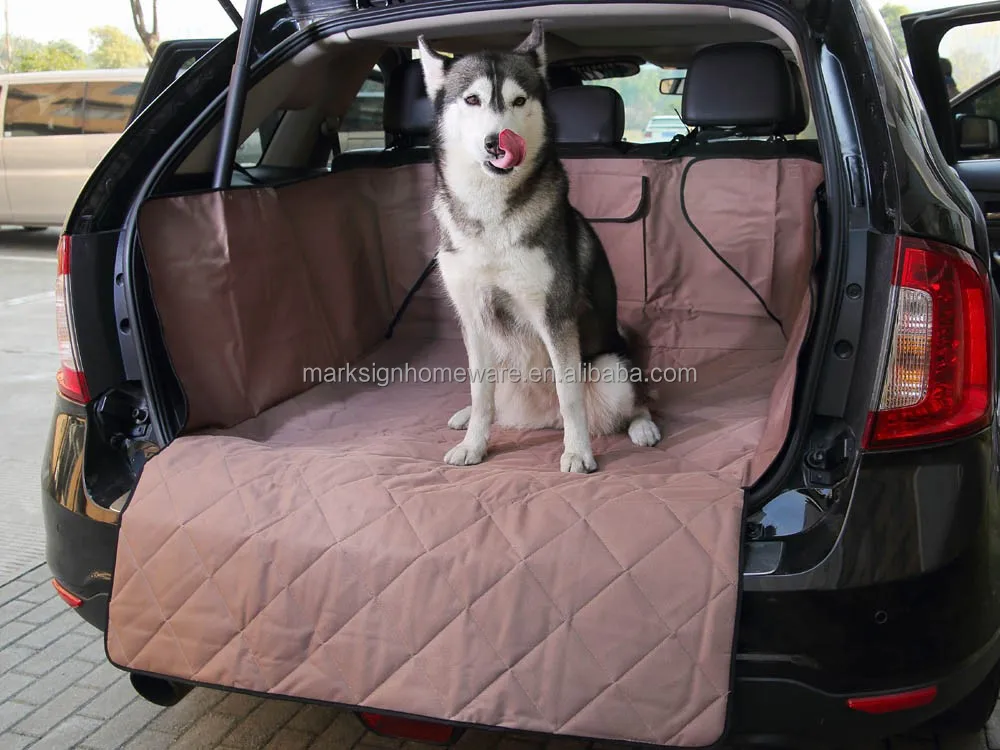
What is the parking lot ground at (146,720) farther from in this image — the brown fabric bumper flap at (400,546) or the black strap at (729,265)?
the black strap at (729,265)

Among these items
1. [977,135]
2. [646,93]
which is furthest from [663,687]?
[646,93]

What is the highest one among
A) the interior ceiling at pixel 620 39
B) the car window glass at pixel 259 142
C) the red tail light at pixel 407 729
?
the interior ceiling at pixel 620 39

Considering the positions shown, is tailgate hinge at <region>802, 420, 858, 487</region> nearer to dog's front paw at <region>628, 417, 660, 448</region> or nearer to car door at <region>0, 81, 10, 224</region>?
dog's front paw at <region>628, 417, 660, 448</region>

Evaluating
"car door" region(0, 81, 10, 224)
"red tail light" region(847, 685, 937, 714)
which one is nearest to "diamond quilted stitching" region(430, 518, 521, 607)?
"red tail light" region(847, 685, 937, 714)

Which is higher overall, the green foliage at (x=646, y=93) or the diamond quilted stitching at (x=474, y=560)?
the green foliage at (x=646, y=93)

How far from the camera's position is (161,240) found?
224cm

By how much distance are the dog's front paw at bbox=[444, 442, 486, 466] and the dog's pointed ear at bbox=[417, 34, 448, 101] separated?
103 centimetres

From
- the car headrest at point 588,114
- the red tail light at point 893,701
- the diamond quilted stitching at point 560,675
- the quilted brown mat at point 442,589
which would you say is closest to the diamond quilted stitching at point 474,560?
the quilted brown mat at point 442,589

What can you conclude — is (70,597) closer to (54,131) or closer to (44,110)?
(54,131)

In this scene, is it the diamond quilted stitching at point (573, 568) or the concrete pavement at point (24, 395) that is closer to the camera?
the diamond quilted stitching at point (573, 568)

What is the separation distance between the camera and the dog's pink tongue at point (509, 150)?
7.35ft

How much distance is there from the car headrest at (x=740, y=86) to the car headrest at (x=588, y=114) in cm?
52

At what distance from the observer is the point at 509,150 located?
2240 millimetres

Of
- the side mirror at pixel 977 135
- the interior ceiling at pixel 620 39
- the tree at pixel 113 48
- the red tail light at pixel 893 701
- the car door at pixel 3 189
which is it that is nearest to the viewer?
the red tail light at pixel 893 701
